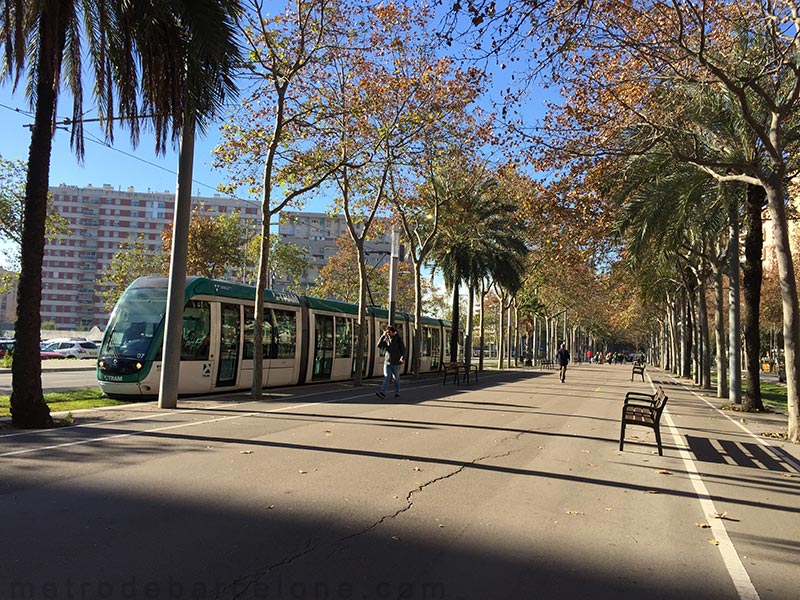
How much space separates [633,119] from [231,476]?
11472mm

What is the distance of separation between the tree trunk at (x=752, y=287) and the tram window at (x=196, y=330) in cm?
1532

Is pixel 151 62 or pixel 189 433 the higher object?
pixel 151 62

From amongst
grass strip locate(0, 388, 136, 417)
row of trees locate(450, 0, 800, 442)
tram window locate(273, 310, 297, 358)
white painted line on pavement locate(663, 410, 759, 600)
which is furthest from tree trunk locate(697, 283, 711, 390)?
grass strip locate(0, 388, 136, 417)

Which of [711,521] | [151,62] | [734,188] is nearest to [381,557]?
[711,521]

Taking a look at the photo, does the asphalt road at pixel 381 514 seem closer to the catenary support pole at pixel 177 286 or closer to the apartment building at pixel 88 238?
the catenary support pole at pixel 177 286

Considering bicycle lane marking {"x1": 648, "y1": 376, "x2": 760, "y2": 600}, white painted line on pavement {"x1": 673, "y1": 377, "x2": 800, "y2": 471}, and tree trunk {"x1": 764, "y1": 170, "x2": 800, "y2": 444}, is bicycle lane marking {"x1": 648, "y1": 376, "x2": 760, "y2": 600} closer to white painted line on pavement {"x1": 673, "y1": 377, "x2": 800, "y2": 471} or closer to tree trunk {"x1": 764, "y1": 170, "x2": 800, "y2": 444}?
white painted line on pavement {"x1": 673, "y1": 377, "x2": 800, "y2": 471}

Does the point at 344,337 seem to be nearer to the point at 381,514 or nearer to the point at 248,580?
the point at 381,514

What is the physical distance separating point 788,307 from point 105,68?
14.1 meters

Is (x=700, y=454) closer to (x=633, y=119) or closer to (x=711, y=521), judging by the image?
(x=711, y=521)

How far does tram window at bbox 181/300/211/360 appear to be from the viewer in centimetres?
1584

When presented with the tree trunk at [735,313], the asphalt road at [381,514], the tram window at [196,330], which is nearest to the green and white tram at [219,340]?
the tram window at [196,330]

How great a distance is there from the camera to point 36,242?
33.7ft

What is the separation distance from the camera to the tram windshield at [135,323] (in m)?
15.0

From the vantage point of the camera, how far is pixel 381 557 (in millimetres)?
4840
